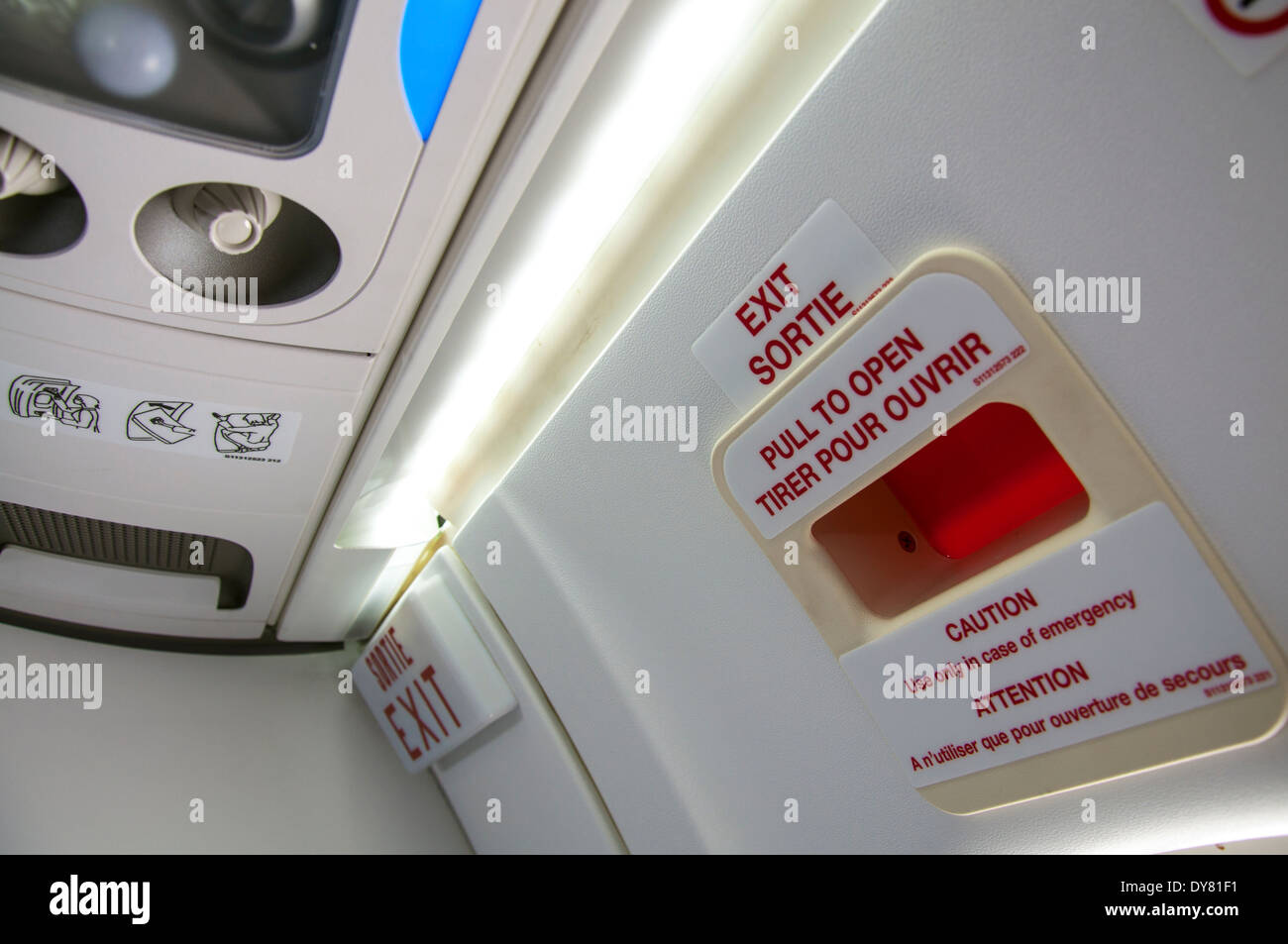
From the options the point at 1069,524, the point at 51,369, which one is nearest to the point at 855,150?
the point at 1069,524

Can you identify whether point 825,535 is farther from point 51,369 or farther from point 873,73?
point 51,369

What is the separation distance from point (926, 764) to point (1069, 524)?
396mm

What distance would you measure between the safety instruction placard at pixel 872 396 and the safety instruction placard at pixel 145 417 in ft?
2.66

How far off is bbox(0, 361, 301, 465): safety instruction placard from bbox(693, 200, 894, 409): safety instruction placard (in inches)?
29.8

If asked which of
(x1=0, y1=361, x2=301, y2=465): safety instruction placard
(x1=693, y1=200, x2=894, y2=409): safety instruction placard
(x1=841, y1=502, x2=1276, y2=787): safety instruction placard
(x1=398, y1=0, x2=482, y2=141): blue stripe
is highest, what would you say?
(x1=0, y1=361, x2=301, y2=465): safety instruction placard

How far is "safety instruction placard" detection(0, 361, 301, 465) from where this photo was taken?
4.16 ft

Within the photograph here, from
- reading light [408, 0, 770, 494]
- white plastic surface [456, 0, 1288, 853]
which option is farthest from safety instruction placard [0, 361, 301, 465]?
white plastic surface [456, 0, 1288, 853]

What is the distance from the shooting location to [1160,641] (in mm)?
888

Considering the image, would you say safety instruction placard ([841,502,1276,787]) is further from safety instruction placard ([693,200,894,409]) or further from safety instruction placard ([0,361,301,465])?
safety instruction placard ([0,361,301,465])

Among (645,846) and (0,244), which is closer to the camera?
(0,244)

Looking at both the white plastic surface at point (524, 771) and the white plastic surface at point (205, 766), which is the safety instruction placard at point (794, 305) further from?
the white plastic surface at point (205, 766)

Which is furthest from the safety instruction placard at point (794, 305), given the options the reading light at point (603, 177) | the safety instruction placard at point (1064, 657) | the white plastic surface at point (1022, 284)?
the safety instruction placard at point (1064, 657)

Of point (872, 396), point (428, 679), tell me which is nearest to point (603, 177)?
point (872, 396)

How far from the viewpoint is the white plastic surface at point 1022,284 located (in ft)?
2.42
